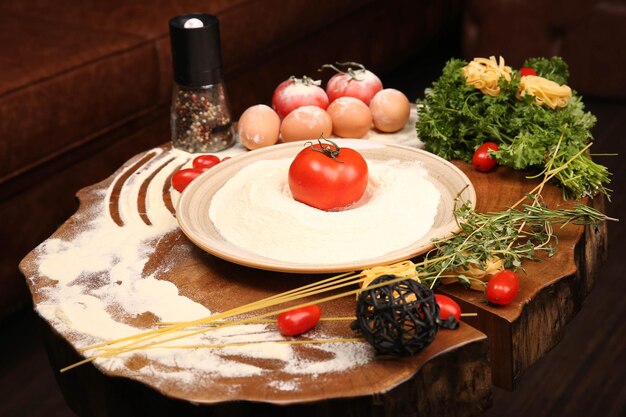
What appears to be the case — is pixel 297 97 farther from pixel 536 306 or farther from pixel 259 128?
pixel 536 306

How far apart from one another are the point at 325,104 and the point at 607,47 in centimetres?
228

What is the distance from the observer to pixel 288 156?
1.67 m

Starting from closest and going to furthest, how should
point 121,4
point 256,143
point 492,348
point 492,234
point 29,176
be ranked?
1. point 492,348
2. point 492,234
3. point 256,143
4. point 29,176
5. point 121,4

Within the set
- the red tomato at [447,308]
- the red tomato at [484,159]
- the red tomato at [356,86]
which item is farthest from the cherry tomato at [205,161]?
the red tomato at [447,308]

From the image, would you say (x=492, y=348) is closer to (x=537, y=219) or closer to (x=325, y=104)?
(x=537, y=219)

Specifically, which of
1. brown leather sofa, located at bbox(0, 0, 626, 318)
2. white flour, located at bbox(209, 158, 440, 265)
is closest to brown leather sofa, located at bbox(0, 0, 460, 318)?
brown leather sofa, located at bbox(0, 0, 626, 318)

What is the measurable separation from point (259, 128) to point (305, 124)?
10 centimetres

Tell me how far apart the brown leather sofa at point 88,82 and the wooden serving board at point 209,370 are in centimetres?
84

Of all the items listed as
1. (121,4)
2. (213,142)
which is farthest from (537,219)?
(121,4)

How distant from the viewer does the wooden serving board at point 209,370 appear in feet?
3.43

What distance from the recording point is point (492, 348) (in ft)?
3.94

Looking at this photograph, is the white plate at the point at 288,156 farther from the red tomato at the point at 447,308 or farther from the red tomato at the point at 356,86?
the red tomato at the point at 356,86

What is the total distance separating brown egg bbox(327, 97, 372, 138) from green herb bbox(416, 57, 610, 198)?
0.40 feet

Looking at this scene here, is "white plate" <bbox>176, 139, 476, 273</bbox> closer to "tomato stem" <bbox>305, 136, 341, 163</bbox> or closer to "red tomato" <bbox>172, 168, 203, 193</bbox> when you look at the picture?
"red tomato" <bbox>172, 168, 203, 193</bbox>
